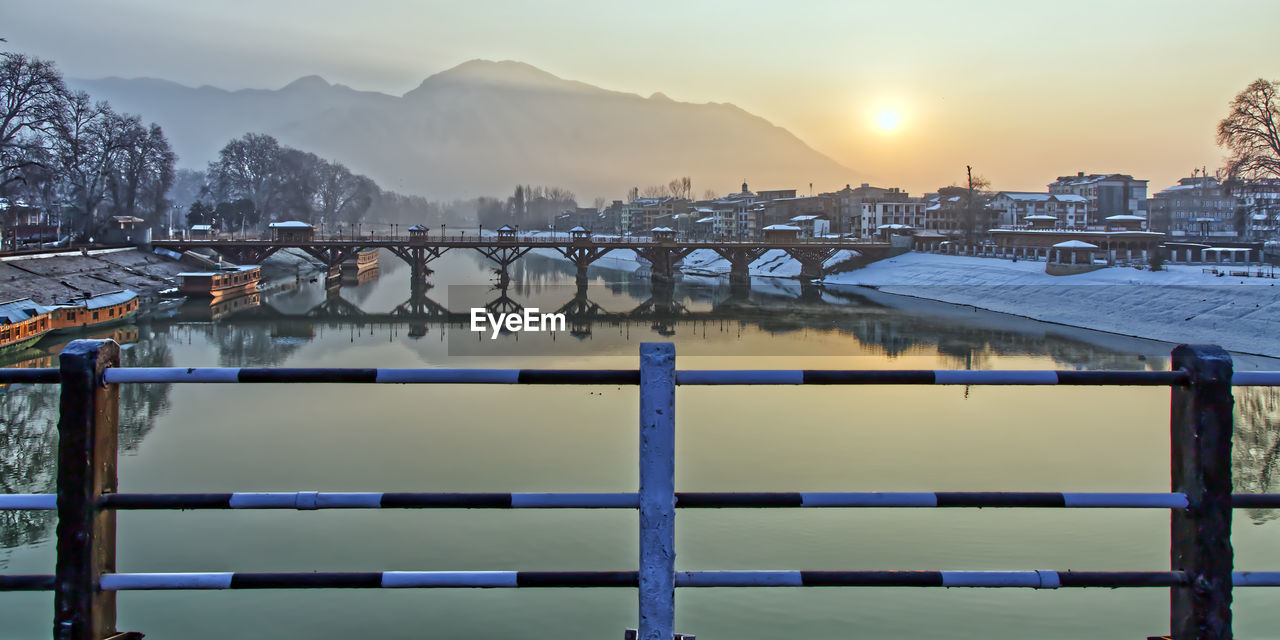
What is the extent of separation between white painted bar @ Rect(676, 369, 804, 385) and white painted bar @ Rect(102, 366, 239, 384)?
3.94 ft

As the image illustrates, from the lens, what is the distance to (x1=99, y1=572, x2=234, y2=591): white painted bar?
100 inches

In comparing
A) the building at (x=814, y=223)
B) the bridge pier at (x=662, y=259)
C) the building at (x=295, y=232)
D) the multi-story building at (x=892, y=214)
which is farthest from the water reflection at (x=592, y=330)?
the multi-story building at (x=892, y=214)

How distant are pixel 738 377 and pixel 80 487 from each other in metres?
1.76

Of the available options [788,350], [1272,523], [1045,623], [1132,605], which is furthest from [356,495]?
[788,350]

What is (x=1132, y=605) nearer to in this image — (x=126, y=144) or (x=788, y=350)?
(x=788, y=350)

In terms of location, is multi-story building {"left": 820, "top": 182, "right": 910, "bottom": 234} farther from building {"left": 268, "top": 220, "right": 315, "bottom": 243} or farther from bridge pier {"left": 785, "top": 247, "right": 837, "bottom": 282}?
building {"left": 268, "top": 220, "right": 315, "bottom": 243}

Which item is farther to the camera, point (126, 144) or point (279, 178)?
point (279, 178)

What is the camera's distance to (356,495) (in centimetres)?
256

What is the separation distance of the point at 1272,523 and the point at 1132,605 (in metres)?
4.43

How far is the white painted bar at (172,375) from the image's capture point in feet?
8.29

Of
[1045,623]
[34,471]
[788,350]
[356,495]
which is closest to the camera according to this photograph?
[356,495]

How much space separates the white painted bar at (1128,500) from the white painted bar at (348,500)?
6.11 ft

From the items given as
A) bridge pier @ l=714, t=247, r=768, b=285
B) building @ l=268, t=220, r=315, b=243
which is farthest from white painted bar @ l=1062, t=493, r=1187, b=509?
building @ l=268, t=220, r=315, b=243

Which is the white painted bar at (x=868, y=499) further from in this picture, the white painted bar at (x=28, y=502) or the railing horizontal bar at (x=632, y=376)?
the white painted bar at (x=28, y=502)
